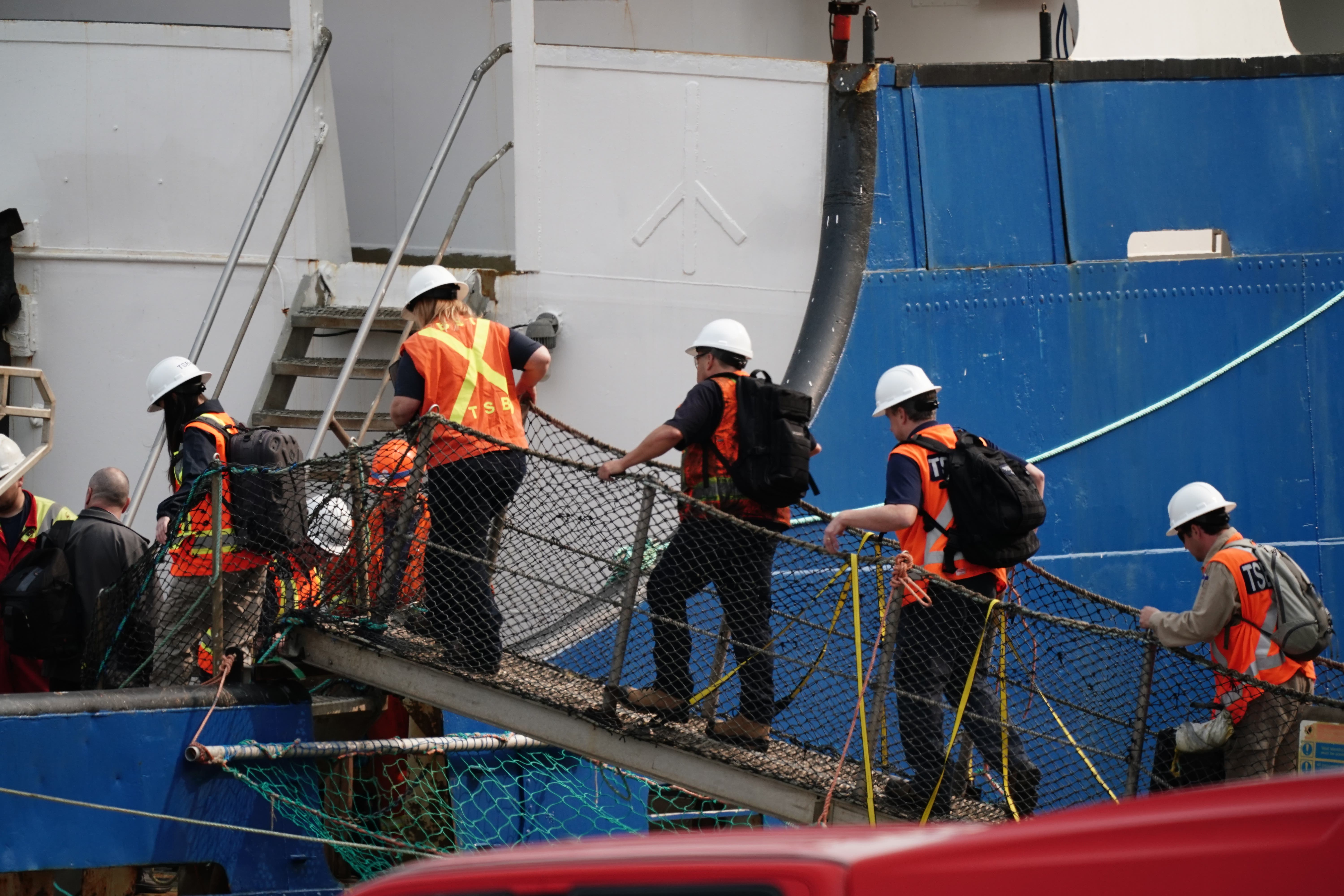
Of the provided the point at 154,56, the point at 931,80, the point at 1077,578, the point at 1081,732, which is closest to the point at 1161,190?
the point at 931,80

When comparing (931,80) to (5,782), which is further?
(931,80)

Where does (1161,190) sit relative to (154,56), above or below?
below

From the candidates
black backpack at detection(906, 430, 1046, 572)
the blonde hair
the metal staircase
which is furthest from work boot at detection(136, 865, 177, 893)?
black backpack at detection(906, 430, 1046, 572)

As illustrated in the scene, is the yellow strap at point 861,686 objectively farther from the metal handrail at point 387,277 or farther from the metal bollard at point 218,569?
the metal bollard at point 218,569

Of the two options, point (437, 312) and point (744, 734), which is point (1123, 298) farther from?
point (437, 312)

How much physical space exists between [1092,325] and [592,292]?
2.70m

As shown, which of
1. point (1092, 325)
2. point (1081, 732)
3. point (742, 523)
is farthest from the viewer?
point (1092, 325)

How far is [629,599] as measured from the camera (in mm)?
4680

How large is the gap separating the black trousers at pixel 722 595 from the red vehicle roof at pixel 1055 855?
2.65 m

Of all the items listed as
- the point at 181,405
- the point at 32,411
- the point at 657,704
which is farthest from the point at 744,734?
the point at 32,411

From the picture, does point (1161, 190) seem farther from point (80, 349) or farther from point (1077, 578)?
point (80, 349)

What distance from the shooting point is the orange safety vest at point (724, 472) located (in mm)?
4859

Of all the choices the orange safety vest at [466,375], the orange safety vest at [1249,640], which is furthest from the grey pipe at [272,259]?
the orange safety vest at [1249,640]

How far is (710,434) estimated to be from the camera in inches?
192
